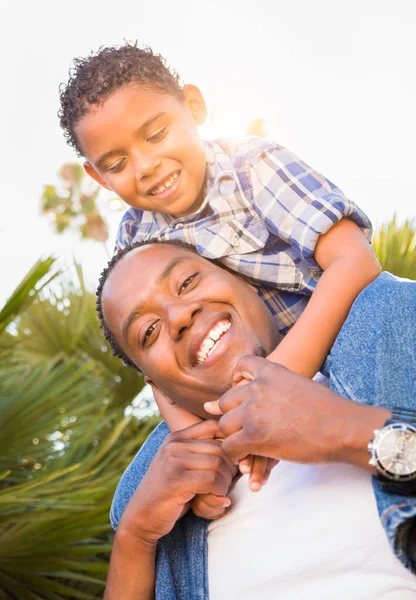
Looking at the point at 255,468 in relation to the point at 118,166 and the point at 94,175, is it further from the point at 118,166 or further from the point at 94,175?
the point at 94,175

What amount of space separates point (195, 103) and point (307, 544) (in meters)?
2.04

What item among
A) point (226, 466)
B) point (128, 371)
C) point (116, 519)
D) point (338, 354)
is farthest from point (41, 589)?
point (128, 371)

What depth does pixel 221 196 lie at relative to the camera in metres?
2.61

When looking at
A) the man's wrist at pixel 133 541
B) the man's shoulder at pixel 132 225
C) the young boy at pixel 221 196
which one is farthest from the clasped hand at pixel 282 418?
the man's shoulder at pixel 132 225

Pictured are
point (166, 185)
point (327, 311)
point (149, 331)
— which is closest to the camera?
point (327, 311)

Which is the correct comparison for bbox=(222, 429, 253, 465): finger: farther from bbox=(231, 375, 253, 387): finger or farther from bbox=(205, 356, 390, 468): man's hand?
bbox=(231, 375, 253, 387): finger

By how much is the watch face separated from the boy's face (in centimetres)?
151

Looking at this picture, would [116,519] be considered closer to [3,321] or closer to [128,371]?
[3,321]

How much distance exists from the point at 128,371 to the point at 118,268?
418 centimetres

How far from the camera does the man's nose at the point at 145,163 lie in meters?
2.62

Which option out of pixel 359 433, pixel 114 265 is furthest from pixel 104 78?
pixel 359 433

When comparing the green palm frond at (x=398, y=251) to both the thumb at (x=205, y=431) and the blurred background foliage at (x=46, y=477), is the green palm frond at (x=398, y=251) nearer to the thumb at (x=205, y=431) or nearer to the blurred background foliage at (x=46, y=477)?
the blurred background foliage at (x=46, y=477)

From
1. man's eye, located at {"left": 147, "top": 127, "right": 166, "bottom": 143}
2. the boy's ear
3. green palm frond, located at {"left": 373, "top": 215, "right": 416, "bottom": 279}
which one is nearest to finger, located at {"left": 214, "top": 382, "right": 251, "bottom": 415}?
man's eye, located at {"left": 147, "top": 127, "right": 166, "bottom": 143}

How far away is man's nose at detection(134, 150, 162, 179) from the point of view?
262 centimetres
